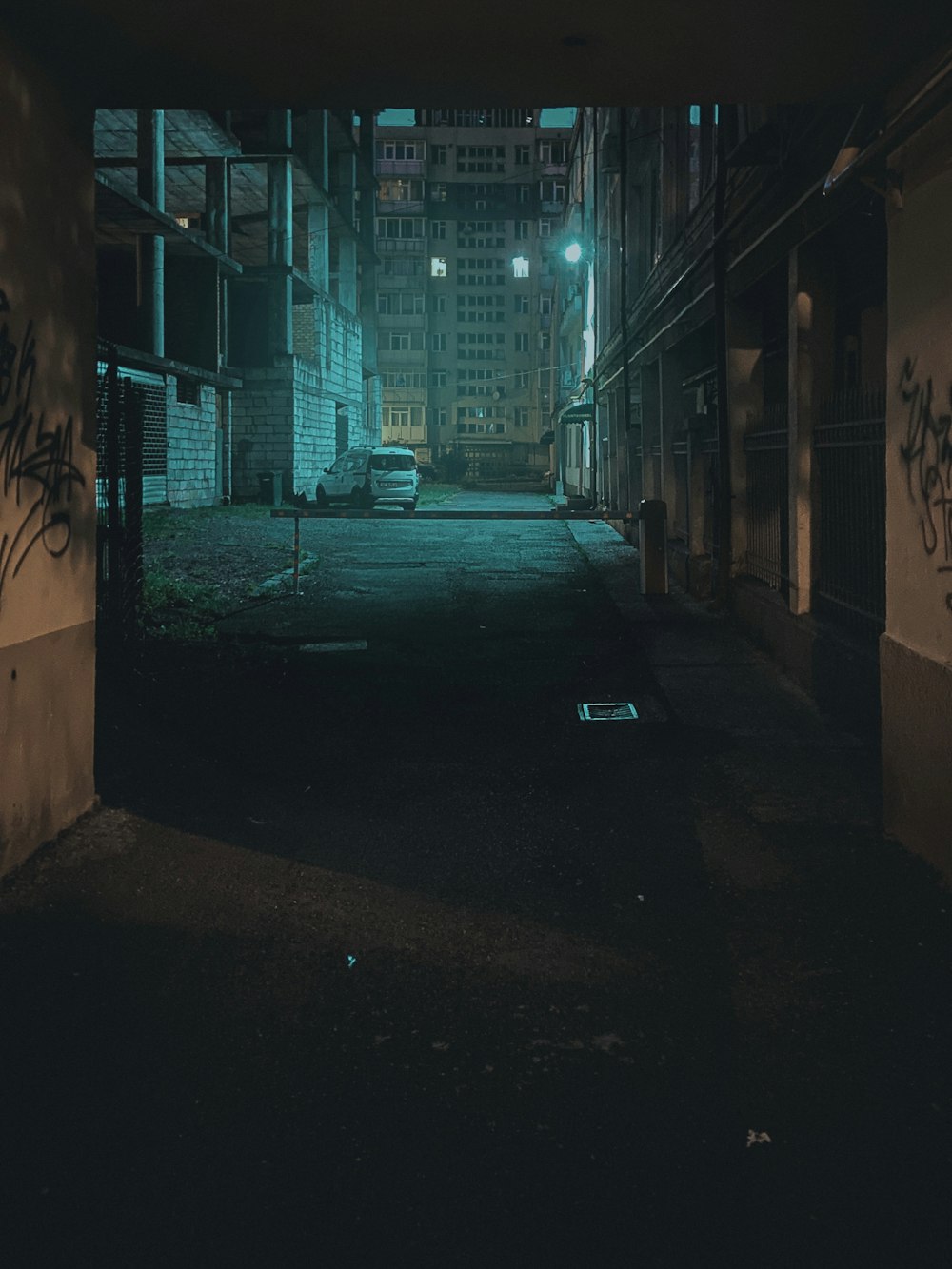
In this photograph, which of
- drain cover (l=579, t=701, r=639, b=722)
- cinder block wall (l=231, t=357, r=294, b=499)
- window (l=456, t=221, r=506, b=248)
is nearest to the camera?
drain cover (l=579, t=701, r=639, b=722)

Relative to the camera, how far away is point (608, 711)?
26.6ft

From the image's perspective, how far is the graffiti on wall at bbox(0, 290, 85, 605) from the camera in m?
4.63

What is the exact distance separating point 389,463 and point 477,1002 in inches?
1253

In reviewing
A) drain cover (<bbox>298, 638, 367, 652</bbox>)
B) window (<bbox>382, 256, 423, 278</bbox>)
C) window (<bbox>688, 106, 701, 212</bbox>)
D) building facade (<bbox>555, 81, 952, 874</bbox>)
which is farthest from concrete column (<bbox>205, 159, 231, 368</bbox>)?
window (<bbox>382, 256, 423, 278</bbox>)

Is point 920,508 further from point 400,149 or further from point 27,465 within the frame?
point 400,149

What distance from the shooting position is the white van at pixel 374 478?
34344 millimetres

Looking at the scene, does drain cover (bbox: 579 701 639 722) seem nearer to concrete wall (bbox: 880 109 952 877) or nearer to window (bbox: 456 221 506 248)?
concrete wall (bbox: 880 109 952 877)

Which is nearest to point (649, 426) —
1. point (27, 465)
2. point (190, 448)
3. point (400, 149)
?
point (27, 465)

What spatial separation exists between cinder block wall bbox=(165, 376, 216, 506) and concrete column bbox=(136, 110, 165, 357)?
178cm

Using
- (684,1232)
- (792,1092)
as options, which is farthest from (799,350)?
(684,1232)

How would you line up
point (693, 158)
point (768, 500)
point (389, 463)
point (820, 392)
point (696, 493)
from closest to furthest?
1. point (820, 392)
2. point (768, 500)
3. point (696, 493)
4. point (693, 158)
5. point (389, 463)

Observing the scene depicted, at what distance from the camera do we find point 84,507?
5.54 m

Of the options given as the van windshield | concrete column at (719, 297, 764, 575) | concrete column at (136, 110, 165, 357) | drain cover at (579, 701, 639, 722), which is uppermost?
concrete column at (136, 110, 165, 357)

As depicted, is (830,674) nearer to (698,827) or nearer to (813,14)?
(698,827)
